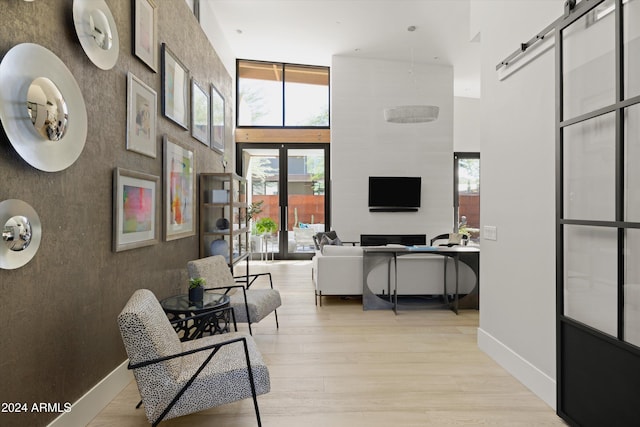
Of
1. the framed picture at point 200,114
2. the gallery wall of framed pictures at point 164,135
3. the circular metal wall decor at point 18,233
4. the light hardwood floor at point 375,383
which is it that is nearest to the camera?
the circular metal wall decor at point 18,233

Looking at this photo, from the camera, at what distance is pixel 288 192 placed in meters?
9.06

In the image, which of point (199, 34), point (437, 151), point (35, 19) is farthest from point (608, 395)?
point (437, 151)

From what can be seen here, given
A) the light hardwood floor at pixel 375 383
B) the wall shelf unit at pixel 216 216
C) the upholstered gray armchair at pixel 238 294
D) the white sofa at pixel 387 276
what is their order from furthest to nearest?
1. the white sofa at pixel 387 276
2. the wall shelf unit at pixel 216 216
3. the upholstered gray armchair at pixel 238 294
4. the light hardwood floor at pixel 375 383

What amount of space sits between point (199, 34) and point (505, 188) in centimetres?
414

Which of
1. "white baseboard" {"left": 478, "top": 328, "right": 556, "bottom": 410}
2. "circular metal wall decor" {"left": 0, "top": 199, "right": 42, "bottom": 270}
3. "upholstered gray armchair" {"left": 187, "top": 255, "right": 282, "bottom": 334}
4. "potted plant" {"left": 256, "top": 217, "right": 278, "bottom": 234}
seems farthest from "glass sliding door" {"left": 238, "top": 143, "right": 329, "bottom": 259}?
"circular metal wall decor" {"left": 0, "top": 199, "right": 42, "bottom": 270}

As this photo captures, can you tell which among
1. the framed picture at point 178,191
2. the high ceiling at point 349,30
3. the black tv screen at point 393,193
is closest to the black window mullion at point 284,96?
the high ceiling at point 349,30

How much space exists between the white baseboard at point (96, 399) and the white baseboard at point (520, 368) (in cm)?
294

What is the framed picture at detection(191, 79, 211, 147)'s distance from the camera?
4320 millimetres

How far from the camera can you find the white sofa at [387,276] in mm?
4863

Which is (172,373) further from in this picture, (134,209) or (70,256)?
(134,209)

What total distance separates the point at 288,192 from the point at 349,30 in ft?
12.7

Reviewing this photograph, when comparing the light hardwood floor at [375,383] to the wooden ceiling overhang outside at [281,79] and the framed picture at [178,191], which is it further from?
the wooden ceiling overhang outside at [281,79]

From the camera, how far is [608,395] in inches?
74.2

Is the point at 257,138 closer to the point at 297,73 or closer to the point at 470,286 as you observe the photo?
the point at 297,73
